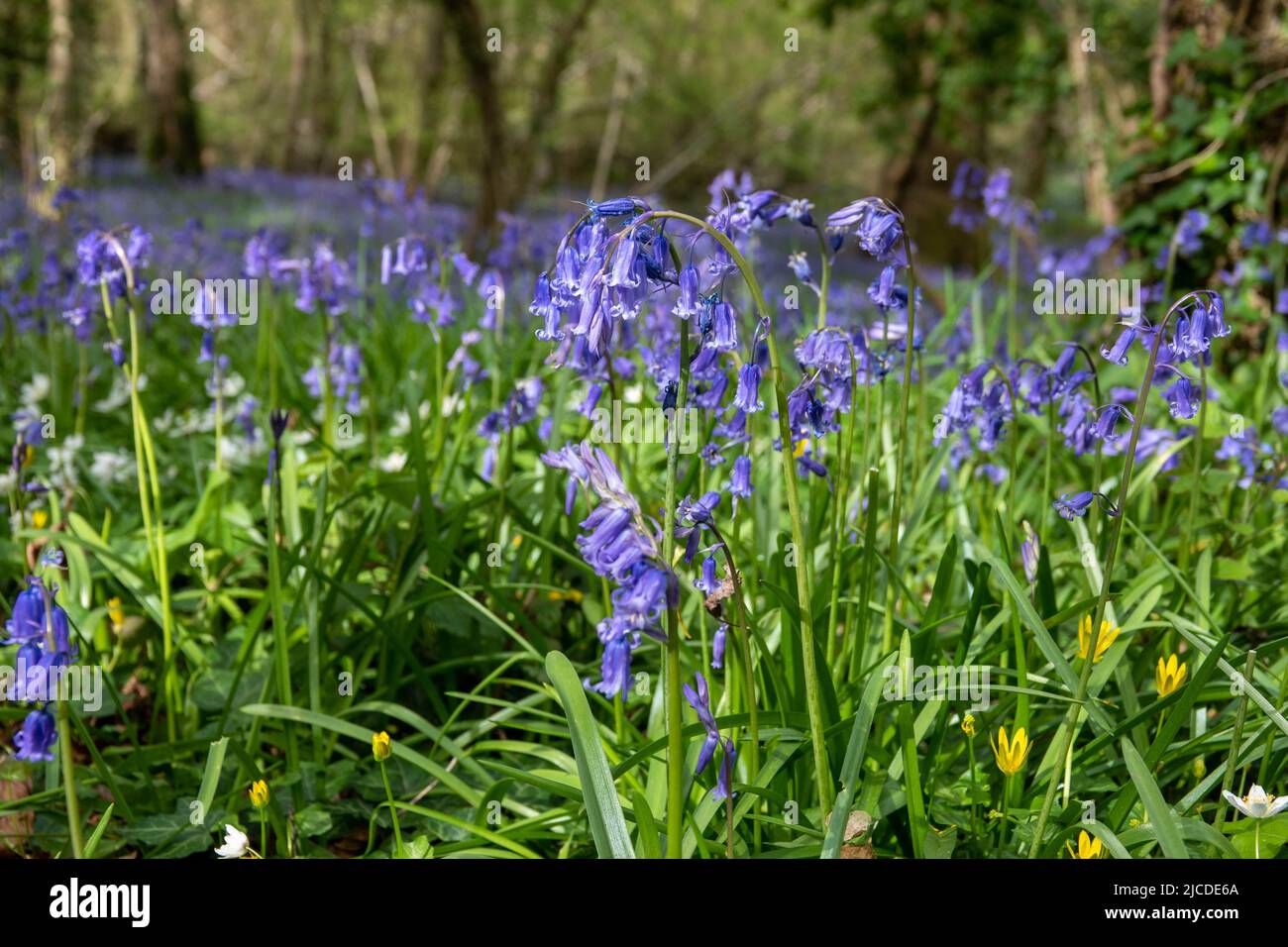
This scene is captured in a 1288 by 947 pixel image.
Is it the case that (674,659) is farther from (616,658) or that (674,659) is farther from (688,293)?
(688,293)

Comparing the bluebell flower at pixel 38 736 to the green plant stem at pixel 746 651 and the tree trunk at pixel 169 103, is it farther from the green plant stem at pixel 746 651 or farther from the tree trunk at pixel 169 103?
the tree trunk at pixel 169 103

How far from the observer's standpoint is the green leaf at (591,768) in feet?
5.51

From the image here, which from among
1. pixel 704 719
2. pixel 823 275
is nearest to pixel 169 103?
pixel 823 275

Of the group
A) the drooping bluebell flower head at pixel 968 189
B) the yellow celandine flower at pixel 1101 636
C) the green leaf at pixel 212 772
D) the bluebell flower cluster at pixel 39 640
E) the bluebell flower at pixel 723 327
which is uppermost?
the drooping bluebell flower head at pixel 968 189

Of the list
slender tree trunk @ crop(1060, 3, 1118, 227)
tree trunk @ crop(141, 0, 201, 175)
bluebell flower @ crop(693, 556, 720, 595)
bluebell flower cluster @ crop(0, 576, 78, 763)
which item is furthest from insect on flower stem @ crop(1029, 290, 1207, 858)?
tree trunk @ crop(141, 0, 201, 175)

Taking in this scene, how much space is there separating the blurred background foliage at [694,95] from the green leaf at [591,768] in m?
1.52

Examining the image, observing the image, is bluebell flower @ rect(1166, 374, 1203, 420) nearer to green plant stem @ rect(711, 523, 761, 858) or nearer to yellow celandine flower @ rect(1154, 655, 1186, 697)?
yellow celandine flower @ rect(1154, 655, 1186, 697)

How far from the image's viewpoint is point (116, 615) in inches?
110

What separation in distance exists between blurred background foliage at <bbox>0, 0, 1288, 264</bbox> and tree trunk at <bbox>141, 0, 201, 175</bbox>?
39mm

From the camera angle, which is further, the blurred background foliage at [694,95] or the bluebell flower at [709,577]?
the blurred background foliage at [694,95]

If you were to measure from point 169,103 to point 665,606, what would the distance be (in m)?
17.7
